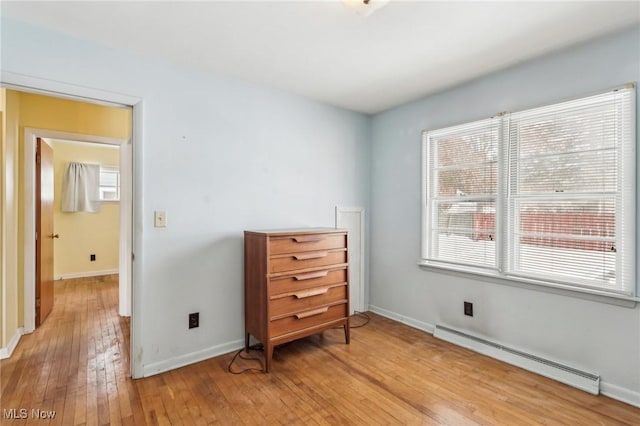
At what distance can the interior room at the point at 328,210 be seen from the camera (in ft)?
6.07

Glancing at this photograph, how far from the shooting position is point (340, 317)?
276cm

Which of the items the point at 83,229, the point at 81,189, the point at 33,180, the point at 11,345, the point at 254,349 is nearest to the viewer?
the point at 11,345

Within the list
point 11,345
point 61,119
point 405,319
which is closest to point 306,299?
point 405,319

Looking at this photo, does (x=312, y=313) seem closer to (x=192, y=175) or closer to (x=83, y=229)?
(x=192, y=175)

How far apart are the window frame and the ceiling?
1.57 feet

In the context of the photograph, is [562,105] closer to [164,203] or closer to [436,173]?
[436,173]

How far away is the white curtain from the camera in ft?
17.0

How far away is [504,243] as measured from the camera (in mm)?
2506

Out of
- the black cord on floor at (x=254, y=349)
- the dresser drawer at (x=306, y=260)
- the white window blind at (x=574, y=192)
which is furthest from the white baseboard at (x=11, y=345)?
the white window blind at (x=574, y=192)

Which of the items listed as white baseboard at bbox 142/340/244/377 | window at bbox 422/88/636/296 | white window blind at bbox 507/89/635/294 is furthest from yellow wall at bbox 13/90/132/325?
white window blind at bbox 507/89/635/294

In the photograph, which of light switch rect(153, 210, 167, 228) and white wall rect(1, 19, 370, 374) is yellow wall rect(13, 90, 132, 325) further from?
light switch rect(153, 210, 167, 228)

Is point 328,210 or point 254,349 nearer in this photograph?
point 254,349

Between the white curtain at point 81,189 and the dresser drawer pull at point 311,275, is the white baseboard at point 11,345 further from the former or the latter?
the white curtain at point 81,189

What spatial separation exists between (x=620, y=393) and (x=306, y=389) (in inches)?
78.5
